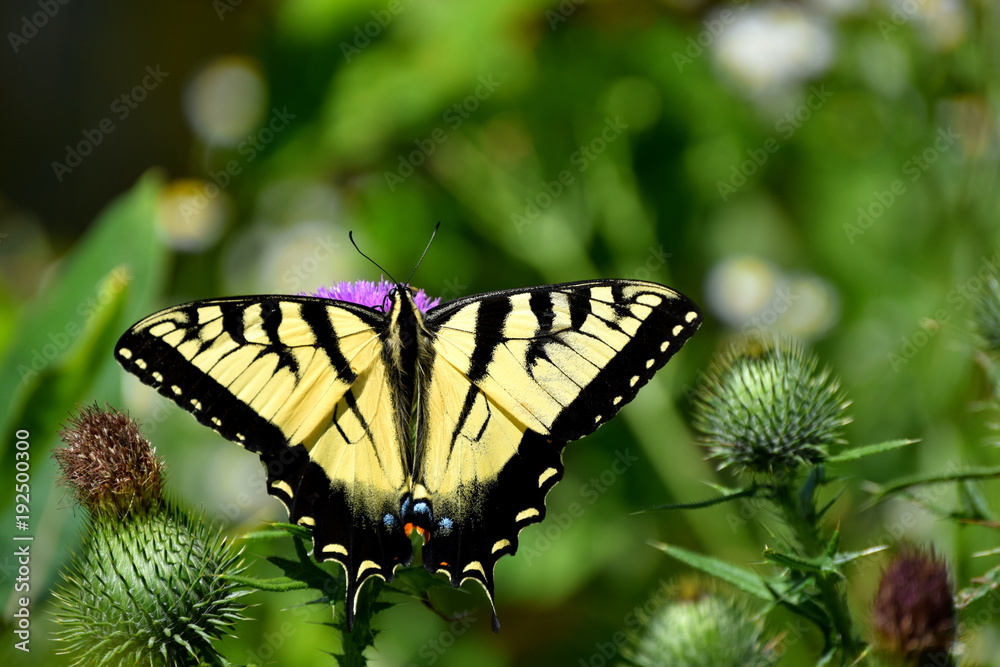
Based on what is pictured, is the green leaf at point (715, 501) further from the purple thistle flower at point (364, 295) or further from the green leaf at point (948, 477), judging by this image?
the purple thistle flower at point (364, 295)

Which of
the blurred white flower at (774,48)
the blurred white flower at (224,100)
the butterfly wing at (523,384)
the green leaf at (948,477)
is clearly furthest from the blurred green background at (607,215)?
the green leaf at (948,477)

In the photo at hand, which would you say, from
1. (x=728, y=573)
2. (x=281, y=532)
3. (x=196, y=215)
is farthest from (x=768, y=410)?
(x=196, y=215)

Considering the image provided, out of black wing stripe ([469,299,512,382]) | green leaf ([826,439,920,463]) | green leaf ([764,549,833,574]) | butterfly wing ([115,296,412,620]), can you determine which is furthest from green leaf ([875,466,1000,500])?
butterfly wing ([115,296,412,620])

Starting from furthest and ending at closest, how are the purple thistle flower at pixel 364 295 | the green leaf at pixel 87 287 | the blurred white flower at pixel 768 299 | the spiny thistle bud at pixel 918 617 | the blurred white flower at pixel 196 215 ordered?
the blurred white flower at pixel 196 215
the blurred white flower at pixel 768 299
the green leaf at pixel 87 287
the purple thistle flower at pixel 364 295
the spiny thistle bud at pixel 918 617

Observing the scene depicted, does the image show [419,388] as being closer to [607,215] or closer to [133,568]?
[133,568]

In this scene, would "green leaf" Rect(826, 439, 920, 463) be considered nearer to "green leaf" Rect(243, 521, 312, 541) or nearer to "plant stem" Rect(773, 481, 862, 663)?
"plant stem" Rect(773, 481, 862, 663)

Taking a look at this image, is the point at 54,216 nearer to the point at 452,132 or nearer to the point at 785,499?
the point at 452,132
